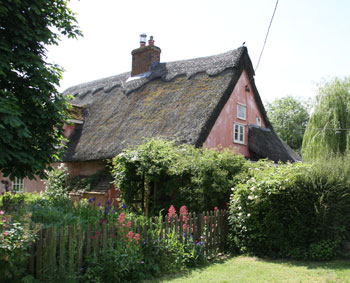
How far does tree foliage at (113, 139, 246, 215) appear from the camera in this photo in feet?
30.0

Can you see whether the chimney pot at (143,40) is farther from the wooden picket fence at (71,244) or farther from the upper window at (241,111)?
the wooden picket fence at (71,244)

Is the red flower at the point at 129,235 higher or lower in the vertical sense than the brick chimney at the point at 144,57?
lower

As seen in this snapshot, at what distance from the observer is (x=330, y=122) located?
2089cm

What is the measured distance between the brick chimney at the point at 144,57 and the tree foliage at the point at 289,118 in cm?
2729

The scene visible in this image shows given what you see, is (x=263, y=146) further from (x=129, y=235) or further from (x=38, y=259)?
(x=38, y=259)

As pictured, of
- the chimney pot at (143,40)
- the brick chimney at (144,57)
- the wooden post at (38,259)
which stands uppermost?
the chimney pot at (143,40)

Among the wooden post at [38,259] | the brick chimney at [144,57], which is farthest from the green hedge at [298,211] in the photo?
the brick chimney at [144,57]

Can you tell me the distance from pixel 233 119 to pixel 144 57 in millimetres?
7797

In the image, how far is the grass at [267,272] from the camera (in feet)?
19.2

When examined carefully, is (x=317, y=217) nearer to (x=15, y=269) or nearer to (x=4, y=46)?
(x=15, y=269)

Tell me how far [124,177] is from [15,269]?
6.39 metres

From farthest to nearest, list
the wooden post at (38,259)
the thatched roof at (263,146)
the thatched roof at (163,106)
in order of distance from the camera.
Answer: the thatched roof at (263,146) < the thatched roof at (163,106) < the wooden post at (38,259)

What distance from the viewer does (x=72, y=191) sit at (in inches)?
635

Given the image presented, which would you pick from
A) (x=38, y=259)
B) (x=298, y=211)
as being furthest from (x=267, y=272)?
(x=38, y=259)
